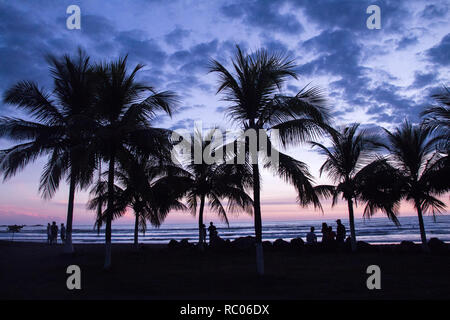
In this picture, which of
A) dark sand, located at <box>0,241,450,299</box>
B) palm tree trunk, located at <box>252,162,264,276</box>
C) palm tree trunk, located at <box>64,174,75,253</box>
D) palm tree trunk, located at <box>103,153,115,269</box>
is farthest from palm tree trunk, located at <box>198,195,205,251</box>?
palm tree trunk, located at <box>252,162,264,276</box>

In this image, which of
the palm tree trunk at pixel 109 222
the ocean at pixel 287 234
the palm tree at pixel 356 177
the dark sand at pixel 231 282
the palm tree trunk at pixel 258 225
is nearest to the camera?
the dark sand at pixel 231 282

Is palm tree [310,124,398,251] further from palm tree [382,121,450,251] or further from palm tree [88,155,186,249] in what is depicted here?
palm tree [88,155,186,249]

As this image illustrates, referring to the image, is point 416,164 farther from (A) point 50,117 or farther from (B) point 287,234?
(B) point 287,234

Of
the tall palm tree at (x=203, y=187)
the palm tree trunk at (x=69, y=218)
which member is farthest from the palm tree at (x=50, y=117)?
the tall palm tree at (x=203, y=187)

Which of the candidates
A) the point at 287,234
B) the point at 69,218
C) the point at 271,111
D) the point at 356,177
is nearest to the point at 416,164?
the point at 356,177

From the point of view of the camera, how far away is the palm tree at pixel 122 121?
33.7 feet

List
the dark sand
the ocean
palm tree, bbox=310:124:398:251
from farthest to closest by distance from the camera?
the ocean < palm tree, bbox=310:124:398:251 < the dark sand

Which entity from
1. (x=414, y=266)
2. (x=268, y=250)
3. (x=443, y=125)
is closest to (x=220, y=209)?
(x=268, y=250)

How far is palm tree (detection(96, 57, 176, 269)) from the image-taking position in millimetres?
10266

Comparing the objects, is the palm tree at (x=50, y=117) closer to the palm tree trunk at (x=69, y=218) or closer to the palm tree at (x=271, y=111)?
the palm tree trunk at (x=69, y=218)

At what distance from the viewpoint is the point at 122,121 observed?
10.7 m

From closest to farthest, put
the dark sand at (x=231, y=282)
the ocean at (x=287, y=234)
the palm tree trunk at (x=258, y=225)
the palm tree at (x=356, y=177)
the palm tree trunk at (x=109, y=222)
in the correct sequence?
the dark sand at (x=231, y=282) < the palm tree trunk at (x=258, y=225) < the palm tree trunk at (x=109, y=222) < the palm tree at (x=356, y=177) < the ocean at (x=287, y=234)

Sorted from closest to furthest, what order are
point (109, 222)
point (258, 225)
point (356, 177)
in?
point (258, 225) → point (109, 222) → point (356, 177)

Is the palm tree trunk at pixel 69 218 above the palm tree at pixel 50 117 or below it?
below
